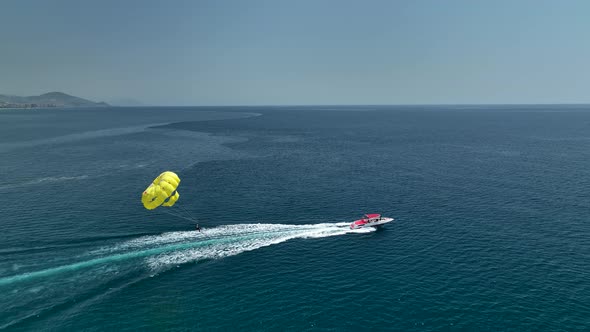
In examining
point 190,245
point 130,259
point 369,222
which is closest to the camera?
point 130,259

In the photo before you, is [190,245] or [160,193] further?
[190,245]

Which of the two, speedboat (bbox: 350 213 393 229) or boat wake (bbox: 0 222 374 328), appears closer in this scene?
boat wake (bbox: 0 222 374 328)

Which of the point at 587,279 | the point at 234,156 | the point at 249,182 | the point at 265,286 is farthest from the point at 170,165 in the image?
the point at 587,279

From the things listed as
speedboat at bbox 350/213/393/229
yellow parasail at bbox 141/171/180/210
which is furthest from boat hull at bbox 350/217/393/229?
yellow parasail at bbox 141/171/180/210

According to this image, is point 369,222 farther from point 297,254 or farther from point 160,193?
point 160,193

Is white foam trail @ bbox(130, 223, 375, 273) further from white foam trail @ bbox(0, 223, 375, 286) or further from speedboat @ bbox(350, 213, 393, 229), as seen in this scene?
speedboat @ bbox(350, 213, 393, 229)

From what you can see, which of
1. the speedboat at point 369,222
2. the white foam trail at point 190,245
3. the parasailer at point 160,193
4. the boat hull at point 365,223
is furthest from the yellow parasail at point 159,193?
the speedboat at point 369,222

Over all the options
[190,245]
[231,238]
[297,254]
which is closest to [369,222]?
[297,254]

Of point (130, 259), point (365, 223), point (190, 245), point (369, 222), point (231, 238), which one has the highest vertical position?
point (369, 222)

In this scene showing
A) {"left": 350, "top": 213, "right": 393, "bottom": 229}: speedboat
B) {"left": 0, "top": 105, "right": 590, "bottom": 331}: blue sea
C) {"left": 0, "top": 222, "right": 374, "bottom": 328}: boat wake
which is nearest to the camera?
{"left": 0, "top": 105, "right": 590, "bottom": 331}: blue sea

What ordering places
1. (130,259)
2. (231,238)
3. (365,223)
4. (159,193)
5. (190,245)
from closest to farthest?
(130,259) < (159,193) < (190,245) < (231,238) < (365,223)

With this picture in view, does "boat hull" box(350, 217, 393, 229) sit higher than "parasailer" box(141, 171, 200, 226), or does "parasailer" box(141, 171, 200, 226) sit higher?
"parasailer" box(141, 171, 200, 226)

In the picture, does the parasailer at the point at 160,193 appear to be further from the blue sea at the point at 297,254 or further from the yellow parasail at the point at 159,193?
the blue sea at the point at 297,254
